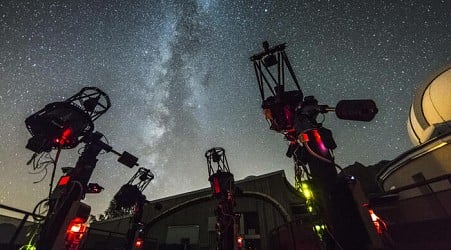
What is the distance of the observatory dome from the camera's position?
17.3m

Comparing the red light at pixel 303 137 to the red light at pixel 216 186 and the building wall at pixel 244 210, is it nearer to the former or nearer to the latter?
the red light at pixel 216 186

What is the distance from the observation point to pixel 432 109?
61.2ft

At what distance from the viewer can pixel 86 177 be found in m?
7.97

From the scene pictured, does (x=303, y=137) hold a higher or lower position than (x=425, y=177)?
lower

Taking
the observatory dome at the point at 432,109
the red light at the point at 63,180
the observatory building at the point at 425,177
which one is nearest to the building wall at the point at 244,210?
the observatory building at the point at 425,177

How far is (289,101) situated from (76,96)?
7.51 meters

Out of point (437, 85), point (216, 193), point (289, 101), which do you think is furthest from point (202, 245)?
point (437, 85)

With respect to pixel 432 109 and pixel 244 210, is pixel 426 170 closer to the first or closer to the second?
pixel 432 109

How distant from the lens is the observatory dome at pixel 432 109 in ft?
56.7

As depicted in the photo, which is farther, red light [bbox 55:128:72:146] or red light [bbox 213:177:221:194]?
red light [bbox 213:177:221:194]

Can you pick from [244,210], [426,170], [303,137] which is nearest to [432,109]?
[426,170]

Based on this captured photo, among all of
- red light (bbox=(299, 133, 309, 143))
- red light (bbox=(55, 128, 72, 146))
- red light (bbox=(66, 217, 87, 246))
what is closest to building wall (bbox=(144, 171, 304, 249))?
red light (bbox=(66, 217, 87, 246))

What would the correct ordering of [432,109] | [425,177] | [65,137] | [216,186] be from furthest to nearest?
[432,109]
[425,177]
[216,186]
[65,137]

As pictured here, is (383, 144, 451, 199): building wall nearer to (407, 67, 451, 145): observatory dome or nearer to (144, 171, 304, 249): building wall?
(407, 67, 451, 145): observatory dome
